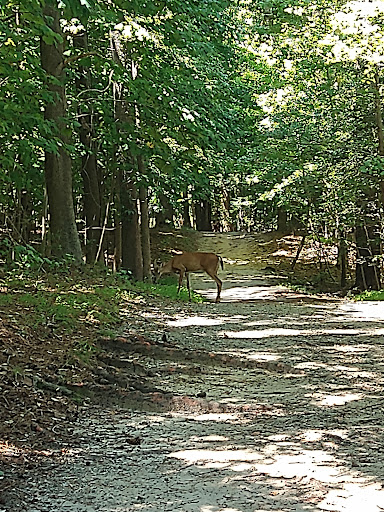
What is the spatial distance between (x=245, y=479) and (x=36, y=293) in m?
6.57

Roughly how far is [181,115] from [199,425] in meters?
8.70

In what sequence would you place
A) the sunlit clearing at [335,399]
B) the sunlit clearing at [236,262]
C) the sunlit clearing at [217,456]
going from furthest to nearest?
the sunlit clearing at [236,262] → the sunlit clearing at [335,399] → the sunlit clearing at [217,456]

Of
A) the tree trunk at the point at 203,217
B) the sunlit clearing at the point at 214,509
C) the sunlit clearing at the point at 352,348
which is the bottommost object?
the sunlit clearing at the point at 214,509

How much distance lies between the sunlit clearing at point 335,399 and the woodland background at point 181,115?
388 centimetres

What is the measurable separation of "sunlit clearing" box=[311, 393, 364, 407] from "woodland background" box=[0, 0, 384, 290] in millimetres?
3878

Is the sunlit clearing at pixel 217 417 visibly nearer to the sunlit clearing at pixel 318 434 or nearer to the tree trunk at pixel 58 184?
the sunlit clearing at pixel 318 434

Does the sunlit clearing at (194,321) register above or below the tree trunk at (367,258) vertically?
below

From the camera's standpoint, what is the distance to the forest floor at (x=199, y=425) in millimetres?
4094

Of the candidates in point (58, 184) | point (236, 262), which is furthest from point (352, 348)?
point (236, 262)

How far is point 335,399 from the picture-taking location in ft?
21.1

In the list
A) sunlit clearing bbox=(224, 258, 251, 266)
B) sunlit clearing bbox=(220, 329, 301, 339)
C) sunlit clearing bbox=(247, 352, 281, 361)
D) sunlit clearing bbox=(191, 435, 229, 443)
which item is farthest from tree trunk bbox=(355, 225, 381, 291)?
sunlit clearing bbox=(191, 435, 229, 443)

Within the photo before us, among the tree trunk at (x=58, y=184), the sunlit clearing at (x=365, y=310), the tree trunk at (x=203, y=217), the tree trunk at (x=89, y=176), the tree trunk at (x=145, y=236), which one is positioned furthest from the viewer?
the tree trunk at (x=203, y=217)

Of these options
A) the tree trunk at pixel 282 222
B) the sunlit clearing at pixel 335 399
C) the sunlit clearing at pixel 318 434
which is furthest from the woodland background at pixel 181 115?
the tree trunk at pixel 282 222

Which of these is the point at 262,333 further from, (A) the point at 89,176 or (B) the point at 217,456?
(A) the point at 89,176
